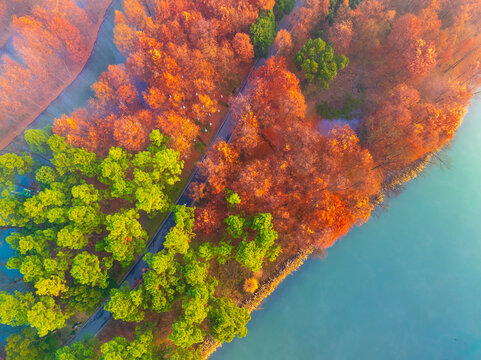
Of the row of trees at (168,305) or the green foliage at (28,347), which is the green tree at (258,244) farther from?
the green foliage at (28,347)

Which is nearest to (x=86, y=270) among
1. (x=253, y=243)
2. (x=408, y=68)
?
(x=253, y=243)

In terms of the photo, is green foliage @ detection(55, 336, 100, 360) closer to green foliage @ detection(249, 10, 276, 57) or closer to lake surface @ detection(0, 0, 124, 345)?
lake surface @ detection(0, 0, 124, 345)

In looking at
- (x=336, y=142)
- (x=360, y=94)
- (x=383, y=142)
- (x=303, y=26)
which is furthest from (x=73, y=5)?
(x=383, y=142)

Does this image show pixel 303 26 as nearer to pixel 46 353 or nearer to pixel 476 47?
pixel 476 47

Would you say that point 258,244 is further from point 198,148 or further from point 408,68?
point 408,68

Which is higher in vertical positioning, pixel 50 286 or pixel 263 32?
pixel 263 32

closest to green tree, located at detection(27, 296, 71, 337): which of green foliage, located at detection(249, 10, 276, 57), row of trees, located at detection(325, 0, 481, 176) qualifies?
green foliage, located at detection(249, 10, 276, 57)

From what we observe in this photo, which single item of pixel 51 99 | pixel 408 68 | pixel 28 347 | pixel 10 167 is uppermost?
pixel 408 68
